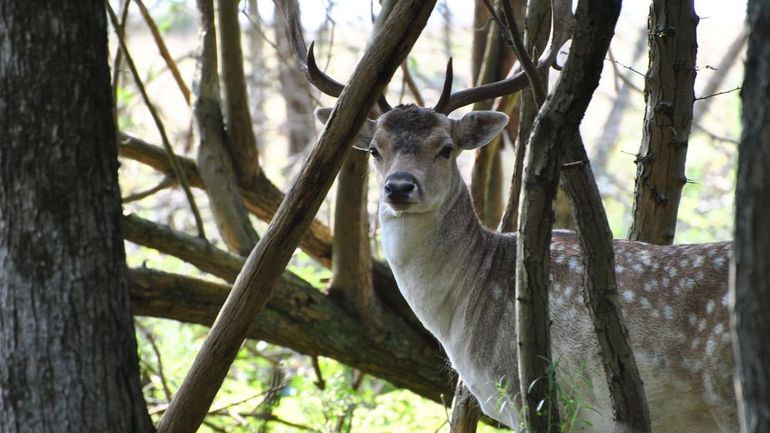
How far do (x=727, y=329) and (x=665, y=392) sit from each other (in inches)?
18.8

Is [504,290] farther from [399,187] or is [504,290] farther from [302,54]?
[302,54]

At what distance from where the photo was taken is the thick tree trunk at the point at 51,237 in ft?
11.7

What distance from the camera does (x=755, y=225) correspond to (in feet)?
8.25

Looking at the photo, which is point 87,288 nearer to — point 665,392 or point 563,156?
point 563,156

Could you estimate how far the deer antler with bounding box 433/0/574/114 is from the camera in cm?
570

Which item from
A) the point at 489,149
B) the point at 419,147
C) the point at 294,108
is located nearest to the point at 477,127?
the point at 419,147

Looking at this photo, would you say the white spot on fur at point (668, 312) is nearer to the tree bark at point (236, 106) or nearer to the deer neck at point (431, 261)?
the deer neck at point (431, 261)

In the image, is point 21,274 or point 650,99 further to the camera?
point 650,99

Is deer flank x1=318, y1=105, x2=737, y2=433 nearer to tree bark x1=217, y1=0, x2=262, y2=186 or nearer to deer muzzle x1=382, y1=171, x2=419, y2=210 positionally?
deer muzzle x1=382, y1=171, x2=419, y2=210

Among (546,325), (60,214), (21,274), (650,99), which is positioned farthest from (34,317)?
(650,99)

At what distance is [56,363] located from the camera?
3.56 m

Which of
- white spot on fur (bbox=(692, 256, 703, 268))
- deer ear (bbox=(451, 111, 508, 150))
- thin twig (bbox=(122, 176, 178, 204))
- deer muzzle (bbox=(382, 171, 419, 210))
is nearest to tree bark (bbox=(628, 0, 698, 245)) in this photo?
white spot on fur (bbox=(692, 256, 703, 268))

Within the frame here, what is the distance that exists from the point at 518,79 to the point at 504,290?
50.5 inches

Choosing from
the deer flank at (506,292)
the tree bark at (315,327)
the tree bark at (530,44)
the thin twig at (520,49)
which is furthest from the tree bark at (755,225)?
the tree bark at (315,327)
